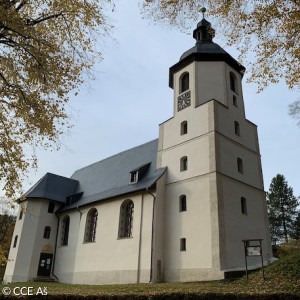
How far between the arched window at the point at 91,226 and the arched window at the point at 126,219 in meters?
3.39

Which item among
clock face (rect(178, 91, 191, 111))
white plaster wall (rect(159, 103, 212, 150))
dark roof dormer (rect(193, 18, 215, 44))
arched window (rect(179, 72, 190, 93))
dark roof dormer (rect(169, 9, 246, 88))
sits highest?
dark roof dormer (rect(193, 18, 215, 44))

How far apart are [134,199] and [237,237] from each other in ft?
22.6

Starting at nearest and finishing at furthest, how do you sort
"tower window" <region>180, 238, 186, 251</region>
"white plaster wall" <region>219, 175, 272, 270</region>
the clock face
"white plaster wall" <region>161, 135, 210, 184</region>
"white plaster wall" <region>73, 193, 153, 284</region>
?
"white plaster wall" <region>219, 175, 272, 270</region> → "tower window" <region>180, 238, 186, 251</region> → "white plaster wall" <region>73, 193, 153, 284</region> → "white plaster wall" <region>161, 135, 210, 184</region> → the clock face

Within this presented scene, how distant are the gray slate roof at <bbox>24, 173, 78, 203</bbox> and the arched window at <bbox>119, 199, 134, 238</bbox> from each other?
8.47 m

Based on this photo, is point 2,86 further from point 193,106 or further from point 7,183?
point 193,106

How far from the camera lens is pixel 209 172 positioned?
18.0 m

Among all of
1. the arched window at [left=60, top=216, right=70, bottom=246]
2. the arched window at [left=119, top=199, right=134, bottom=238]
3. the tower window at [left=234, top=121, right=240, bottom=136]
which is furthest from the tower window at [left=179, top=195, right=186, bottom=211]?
the arched window at [left=60, top=216, right=70, bottom=246]

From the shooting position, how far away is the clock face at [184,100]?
2204cm

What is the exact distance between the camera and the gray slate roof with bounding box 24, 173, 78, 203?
27222 millimetres

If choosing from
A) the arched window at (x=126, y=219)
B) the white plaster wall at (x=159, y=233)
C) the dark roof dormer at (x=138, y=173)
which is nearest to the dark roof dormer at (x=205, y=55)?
the dark roof dormer at (x=138, y=173)

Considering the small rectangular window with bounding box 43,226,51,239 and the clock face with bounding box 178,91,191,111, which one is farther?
the small rectangular window with bounding box 43,226,51,239

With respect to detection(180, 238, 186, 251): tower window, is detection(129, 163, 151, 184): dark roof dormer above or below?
above

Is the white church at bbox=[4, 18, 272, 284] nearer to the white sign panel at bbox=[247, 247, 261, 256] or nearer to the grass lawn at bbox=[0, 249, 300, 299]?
the white sign panel at bbox=[247, 247, 261, 256]

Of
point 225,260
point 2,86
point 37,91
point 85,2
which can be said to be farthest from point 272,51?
point 225,260
